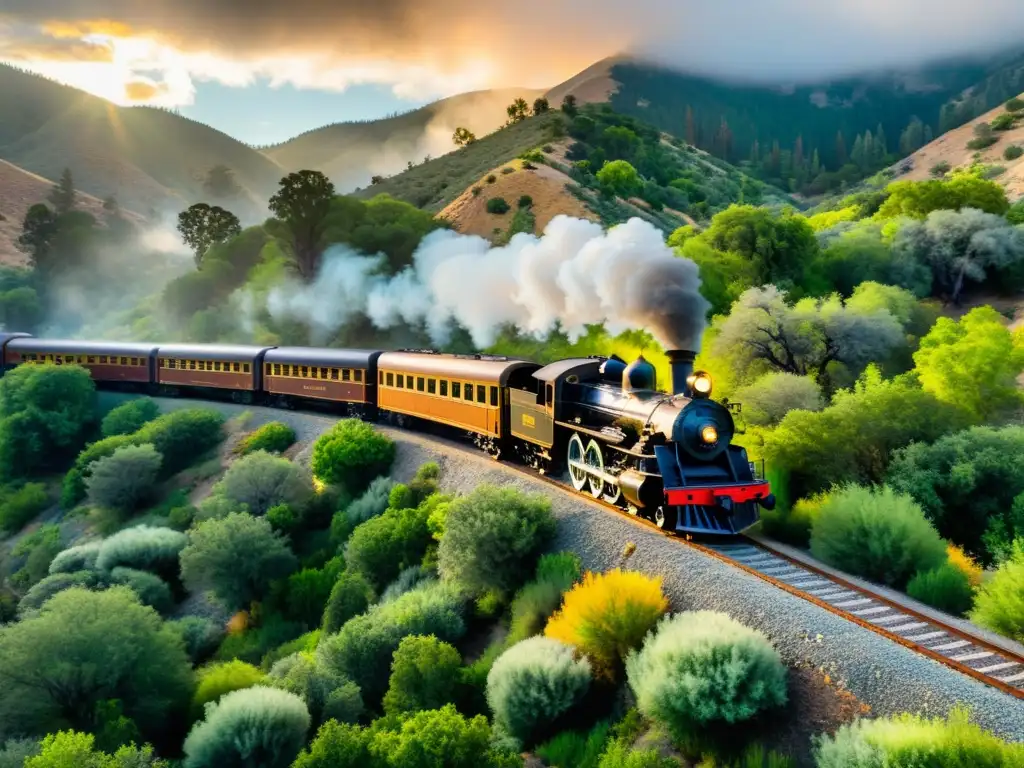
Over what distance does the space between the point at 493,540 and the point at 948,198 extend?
4109 cm

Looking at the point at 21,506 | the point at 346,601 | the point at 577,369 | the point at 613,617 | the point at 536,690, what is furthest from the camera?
the point at 21,506

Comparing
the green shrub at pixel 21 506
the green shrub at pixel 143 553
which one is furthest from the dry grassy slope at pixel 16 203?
the green shrub at pixel 143 553

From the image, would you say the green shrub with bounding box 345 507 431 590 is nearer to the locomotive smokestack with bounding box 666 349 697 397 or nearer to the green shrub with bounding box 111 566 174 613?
the green shrub with bounding box 111 566 174 613

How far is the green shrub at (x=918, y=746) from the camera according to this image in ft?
24.7

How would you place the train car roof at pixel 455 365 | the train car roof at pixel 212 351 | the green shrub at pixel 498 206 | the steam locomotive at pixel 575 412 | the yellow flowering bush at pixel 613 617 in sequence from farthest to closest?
1. the green shrub at pixel 498 206
2. the train car roof at pixel 212 351
3. the train car roof at pixel 455 365
4. the steam locomotive at pixel 575 412
5. the yellow flowering bush at pixel 613 617

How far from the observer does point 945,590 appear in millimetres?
12836

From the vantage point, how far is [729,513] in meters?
14.4

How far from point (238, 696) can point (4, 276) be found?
10685cm

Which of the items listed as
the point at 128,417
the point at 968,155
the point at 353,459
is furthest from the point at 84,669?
the point at 968,155

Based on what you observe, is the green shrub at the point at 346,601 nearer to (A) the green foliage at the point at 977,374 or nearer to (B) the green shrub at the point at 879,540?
(B) the green shrub at the point at 879,540

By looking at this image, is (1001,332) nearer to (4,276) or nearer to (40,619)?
(40,619)

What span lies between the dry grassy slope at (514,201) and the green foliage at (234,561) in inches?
1671

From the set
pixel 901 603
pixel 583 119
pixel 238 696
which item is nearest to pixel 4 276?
pixel 583 119

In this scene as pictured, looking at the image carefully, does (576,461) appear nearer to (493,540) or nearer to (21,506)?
(493,540)
